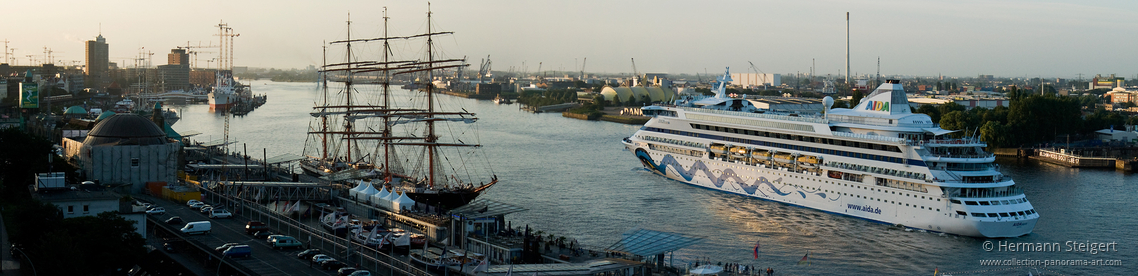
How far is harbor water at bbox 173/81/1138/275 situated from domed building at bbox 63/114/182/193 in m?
9.97

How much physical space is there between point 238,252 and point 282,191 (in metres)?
9.72

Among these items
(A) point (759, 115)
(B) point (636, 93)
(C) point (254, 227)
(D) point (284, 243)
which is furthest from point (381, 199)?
(B) point (636, 93)

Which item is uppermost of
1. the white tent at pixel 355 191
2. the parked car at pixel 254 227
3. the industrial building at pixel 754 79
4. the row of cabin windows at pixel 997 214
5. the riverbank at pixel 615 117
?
the industrial building at pixel 754 79

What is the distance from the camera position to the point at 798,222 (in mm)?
27719

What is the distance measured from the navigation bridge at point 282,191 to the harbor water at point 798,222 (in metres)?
5.80

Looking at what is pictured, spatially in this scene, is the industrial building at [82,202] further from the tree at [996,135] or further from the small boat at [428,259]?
the tree at [996,135]

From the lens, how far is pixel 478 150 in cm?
4822

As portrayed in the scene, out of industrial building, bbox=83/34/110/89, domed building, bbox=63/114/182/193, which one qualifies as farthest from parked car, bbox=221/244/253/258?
industrial building, bbox=83/34/110/89

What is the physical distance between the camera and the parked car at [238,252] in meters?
18.7

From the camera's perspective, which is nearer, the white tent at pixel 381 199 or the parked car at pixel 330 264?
the parked car at pixel 330 264

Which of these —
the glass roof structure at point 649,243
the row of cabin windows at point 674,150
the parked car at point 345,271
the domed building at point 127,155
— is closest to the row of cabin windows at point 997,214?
the glass roof structure at point 649,243

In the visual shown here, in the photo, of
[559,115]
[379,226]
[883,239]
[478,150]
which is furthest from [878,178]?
[559,115]

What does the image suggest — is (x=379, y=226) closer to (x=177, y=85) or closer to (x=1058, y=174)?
(x=1058, y=174)

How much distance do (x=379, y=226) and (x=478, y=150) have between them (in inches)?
1009
